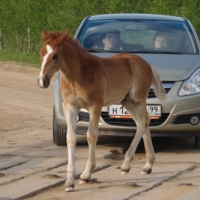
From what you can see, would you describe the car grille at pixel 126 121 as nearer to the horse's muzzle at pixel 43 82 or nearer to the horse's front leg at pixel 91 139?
the horse's front leg at pixel 91 139

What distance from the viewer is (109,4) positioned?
3119cm

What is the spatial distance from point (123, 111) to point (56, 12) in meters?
23.6

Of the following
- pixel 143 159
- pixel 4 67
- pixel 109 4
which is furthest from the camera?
pixel 109 4

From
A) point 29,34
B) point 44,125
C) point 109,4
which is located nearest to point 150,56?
point 44,125

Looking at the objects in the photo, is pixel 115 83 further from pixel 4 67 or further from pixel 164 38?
pixel 4 67

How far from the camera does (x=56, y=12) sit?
32.3 m

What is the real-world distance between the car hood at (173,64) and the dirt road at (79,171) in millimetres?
984

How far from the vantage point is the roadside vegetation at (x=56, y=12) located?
29594 millimetres

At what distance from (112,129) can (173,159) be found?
908mm

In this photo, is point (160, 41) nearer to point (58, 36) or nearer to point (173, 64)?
point (173, 64)

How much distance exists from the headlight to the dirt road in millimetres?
772

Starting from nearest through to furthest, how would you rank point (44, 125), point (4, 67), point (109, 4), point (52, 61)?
point (52, 61) → point (44, 125) → point (4, 67) → point (109, 4)

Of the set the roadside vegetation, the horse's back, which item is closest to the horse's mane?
the horse's back

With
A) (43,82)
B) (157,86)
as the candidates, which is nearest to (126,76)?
(157,86)
